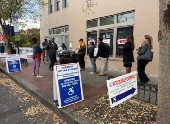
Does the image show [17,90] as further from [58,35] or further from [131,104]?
[58,35]

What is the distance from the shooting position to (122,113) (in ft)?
11.2

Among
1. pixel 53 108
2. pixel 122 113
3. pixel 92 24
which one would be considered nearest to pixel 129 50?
pixel 122 113

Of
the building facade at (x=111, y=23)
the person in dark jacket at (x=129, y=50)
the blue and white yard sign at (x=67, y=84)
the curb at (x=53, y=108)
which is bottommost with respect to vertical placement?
the curb at (x=53, y=108)

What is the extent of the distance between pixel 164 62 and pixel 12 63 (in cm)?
797

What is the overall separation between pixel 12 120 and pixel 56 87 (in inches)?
47.7

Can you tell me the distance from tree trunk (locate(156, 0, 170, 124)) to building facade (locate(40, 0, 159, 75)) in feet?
15.5

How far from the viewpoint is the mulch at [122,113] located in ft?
10.2

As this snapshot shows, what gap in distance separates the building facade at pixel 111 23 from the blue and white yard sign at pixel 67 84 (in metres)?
4.13

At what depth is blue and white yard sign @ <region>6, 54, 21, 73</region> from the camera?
27.3 feet

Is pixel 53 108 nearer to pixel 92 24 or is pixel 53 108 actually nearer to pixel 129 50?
pixel 129 50

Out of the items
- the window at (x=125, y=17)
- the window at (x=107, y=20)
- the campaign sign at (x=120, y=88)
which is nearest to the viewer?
the campaign sign at (x=120, y=88)

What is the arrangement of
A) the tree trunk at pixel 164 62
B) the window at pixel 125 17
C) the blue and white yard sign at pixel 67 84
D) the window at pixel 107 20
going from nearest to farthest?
the tree trunk at pixel 164 62
the blue and white yard sign at pixel 67 84
the window at pixel 125 17
the window at pixel 107 20

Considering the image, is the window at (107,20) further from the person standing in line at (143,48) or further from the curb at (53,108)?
the curb at (53,108)

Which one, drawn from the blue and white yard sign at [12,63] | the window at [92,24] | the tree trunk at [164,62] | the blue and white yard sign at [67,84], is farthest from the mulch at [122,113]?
the window at [92,24]
